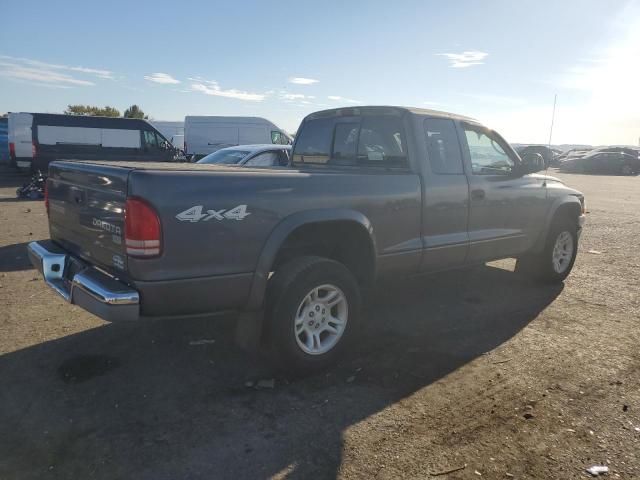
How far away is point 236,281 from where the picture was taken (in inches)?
130

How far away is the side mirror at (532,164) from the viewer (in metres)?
5.37

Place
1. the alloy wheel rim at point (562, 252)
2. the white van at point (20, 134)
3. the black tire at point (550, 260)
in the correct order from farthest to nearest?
the white van at point (20, 134), the alloy wheel rim at point (562, 252), the black tire at point (550, 260)

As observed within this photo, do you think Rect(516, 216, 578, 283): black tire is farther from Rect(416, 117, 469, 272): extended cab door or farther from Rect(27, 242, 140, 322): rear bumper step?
Rect(27, 242, 140, 322): rear bumper step

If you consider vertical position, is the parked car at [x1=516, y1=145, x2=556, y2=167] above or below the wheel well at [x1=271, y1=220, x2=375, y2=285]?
above

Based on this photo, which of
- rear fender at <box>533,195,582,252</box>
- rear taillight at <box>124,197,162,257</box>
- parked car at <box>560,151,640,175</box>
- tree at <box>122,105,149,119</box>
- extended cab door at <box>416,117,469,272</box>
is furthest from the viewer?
tree at <box>122,105,149,119</box>

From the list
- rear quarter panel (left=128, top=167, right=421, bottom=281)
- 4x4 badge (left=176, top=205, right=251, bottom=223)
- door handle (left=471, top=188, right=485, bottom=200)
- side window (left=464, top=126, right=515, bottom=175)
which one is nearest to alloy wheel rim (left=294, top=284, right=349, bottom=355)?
rear quarter panel (left=128, top=167, right=421, bottom=281)

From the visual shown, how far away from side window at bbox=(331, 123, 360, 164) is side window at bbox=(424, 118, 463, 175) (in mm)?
727

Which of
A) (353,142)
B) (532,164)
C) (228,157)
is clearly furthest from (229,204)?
(228,157)

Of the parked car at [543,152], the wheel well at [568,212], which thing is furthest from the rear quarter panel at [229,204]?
the wheel well at [568,212]

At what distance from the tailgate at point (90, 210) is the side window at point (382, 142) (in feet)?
7.89

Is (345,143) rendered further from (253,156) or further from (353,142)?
(253,156)

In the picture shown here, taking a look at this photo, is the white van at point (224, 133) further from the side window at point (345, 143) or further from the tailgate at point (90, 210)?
the tailgate at point (90, 210)

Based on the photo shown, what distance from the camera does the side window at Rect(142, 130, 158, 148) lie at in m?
18.2

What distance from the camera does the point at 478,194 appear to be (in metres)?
4.93
